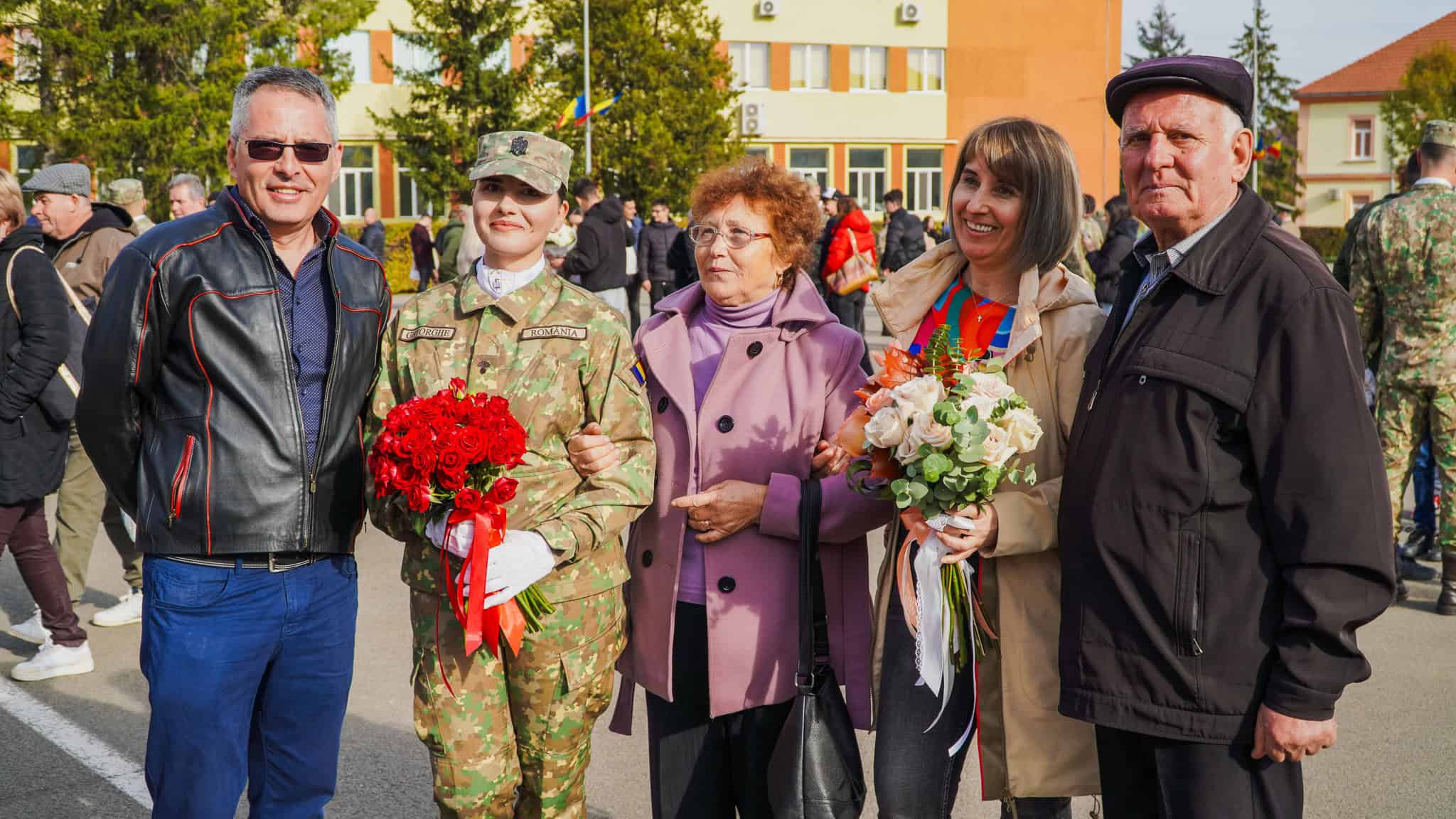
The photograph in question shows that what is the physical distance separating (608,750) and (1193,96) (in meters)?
3.59

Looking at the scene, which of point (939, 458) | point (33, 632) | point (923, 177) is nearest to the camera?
point (939, 458)

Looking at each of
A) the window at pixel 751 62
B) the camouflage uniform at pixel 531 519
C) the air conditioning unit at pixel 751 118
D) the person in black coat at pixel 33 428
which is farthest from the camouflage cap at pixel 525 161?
the window at pixel 751 62

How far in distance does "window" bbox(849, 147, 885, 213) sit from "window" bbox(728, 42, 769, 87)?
4.80 meters

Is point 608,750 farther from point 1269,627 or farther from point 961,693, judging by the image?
point 1269,627

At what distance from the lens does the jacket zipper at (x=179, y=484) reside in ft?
10.7

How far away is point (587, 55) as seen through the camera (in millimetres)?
37688

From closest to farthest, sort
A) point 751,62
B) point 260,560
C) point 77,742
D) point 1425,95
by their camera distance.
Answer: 1. point 260,560
2. point 77,742
3. point 1425,95
4. point 751,62

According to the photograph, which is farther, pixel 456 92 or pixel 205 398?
pixel 456 92

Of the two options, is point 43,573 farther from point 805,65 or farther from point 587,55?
point 805,65

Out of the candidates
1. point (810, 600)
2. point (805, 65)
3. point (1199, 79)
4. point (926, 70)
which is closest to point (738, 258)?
point (810, 600)

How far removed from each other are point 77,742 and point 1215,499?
471 cm

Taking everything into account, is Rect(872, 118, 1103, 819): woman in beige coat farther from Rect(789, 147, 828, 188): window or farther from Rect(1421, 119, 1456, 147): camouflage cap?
Rect(789, 147, 828, 188): window

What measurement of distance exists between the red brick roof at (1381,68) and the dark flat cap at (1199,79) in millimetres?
73886

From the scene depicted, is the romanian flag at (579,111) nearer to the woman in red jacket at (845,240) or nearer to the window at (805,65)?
the window at (805,65)
